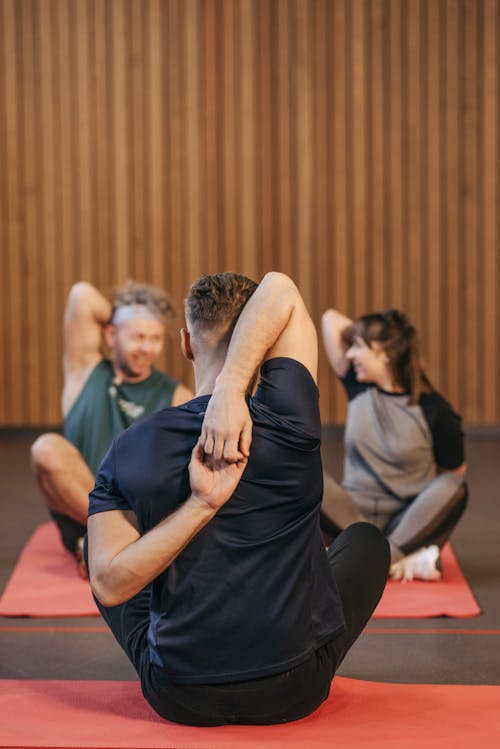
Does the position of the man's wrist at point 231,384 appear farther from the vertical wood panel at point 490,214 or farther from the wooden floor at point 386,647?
the vertical wood panel at point 490,214

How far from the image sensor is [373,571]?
2.26 m

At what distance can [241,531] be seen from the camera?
6.31 feet

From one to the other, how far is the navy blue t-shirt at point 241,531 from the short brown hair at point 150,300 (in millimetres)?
1659

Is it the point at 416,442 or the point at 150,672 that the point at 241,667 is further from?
the point at 416,442

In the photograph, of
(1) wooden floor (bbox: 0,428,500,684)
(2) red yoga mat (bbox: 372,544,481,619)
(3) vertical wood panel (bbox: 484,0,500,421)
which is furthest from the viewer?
(3) vertical wood panel (bbox: 484,0,500,421)

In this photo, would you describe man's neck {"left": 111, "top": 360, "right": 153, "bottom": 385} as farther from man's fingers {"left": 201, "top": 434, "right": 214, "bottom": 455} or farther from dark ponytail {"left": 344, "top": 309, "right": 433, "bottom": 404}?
man's fingers {"left": 201, "top": 434, "right": 214, "bottom": 455}

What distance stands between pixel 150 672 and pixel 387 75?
513 centimetres

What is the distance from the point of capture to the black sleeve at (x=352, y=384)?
3.61 metres

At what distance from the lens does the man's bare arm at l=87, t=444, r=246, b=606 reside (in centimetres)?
186

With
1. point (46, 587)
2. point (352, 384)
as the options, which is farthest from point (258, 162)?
point (46, 587)

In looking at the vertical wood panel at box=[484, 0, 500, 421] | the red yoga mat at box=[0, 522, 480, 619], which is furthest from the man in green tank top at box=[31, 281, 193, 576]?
the vertical wood panel at box=[484, 0, 500, 421]

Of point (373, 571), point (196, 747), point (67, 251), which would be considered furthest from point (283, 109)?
point (196, 747)

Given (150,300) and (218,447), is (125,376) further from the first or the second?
(218,447)

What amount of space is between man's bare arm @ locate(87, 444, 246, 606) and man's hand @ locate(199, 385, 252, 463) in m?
0.03
